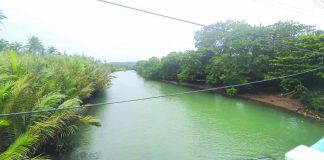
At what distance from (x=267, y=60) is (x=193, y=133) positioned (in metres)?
9.62

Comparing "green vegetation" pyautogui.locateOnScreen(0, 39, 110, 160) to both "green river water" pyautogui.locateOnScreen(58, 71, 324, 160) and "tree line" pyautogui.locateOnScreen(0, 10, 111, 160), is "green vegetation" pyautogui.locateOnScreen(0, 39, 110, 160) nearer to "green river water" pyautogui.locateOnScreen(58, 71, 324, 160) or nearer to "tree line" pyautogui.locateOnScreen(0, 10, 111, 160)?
"tree line" pyautogui.locateOnScreen(0, 10, 111, 160)

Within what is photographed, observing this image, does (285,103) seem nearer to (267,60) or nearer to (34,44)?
(267,60)

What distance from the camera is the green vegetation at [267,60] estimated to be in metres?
12.7

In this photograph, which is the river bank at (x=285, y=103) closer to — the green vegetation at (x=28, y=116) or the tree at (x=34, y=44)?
the green vegetation at (x=28, y=116)

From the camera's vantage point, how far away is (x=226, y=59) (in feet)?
59.2

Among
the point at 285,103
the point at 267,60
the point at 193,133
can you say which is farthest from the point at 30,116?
the point at 267,60

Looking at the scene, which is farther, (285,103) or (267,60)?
(267,60)

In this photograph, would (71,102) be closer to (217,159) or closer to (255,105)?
(217,159)

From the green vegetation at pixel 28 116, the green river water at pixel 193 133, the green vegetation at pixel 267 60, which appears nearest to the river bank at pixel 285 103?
the green vegetation at pixel 267 60

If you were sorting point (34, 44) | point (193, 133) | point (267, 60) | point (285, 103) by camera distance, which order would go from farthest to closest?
point (34, 44) → point (267, 60) → point (285, 103) → point (193, 133)

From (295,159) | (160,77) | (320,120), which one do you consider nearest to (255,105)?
(320,120)

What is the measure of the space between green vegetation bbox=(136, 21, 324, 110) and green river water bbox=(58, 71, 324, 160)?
2.22 m

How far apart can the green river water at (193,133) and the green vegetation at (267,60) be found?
2.22 m

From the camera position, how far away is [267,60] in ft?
53.7
